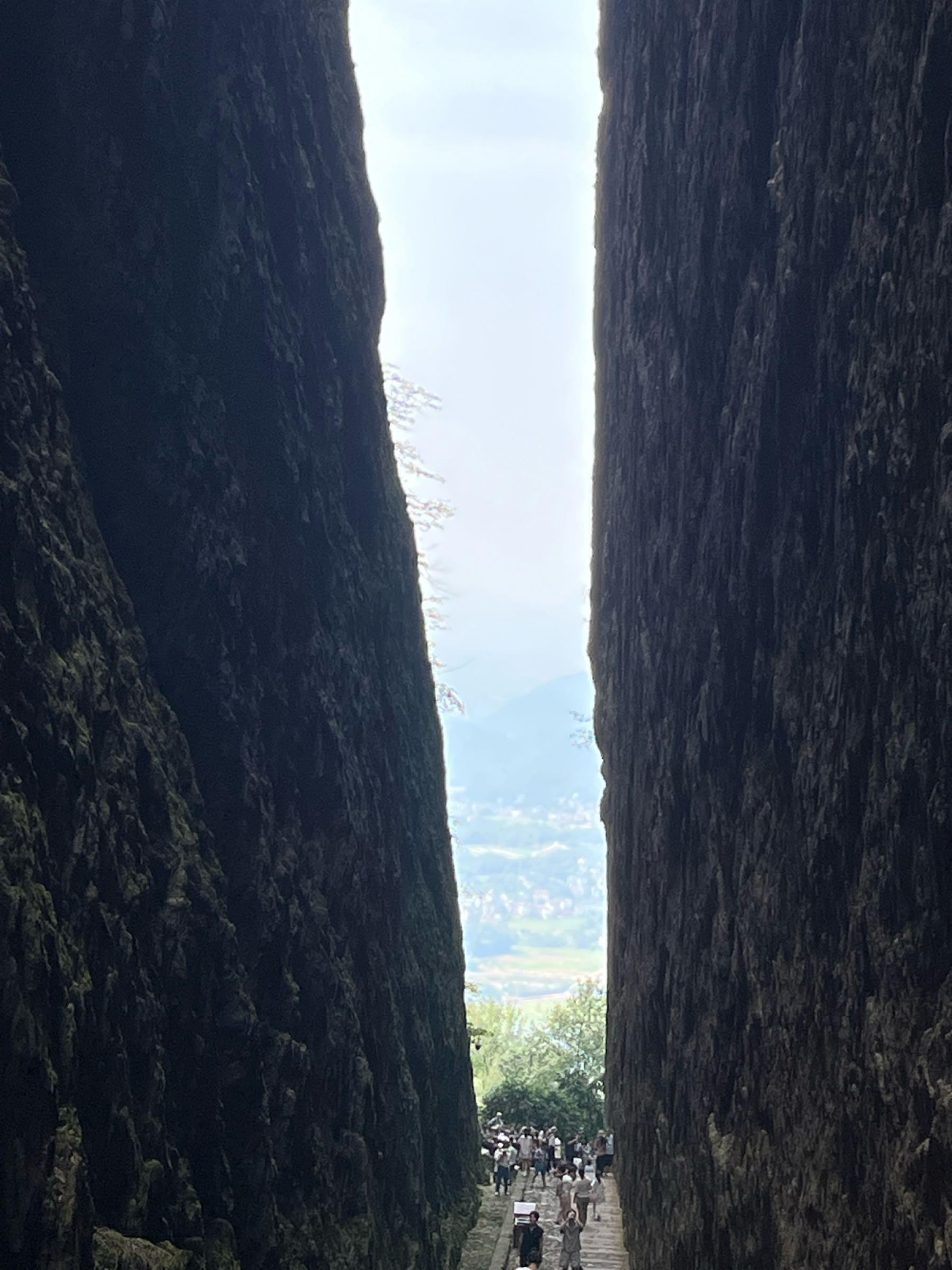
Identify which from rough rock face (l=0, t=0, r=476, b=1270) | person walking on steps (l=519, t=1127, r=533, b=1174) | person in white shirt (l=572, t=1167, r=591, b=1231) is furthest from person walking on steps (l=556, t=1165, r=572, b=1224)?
person walking on steps (l=519, t=1127, r=533, b=1174)

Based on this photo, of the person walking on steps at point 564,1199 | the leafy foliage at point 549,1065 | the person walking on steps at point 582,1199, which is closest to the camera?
the person walking on steps at point 564,1199

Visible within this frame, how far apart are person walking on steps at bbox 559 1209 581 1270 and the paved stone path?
4.63 ft

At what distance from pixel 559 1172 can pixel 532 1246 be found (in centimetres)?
1412

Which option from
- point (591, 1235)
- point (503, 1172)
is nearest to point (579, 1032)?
point (503, 1172)

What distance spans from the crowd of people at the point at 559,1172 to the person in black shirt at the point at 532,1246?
0.04 ft

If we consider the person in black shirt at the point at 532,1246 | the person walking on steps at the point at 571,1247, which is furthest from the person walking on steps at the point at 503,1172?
the person in black shirt at the point at 532,1246

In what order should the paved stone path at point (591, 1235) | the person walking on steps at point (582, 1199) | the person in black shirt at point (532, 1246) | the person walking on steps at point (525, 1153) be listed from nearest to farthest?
1. the person in black shirt at point (532, 1246)
2. the paved stone path at point (591, 1235)
3. the person walking on steps at point (582, 1199)
4. the person walking on steps at point (525, 1153)

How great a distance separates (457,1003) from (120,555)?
1922cm

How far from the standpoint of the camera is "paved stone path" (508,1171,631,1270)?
2767 cm

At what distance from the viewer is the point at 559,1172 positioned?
36312 millimetres

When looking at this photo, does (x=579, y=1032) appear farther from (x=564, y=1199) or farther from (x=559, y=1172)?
(x=564, y=1199)

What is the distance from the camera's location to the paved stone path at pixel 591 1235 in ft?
90.8

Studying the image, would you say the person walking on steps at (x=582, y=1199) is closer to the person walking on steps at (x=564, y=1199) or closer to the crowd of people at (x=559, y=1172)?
the crowd of people at (x=559, y=1172)

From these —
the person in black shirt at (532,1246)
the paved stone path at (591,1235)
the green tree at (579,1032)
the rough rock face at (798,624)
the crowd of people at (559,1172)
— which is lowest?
the paved stone path at (591,1235)
